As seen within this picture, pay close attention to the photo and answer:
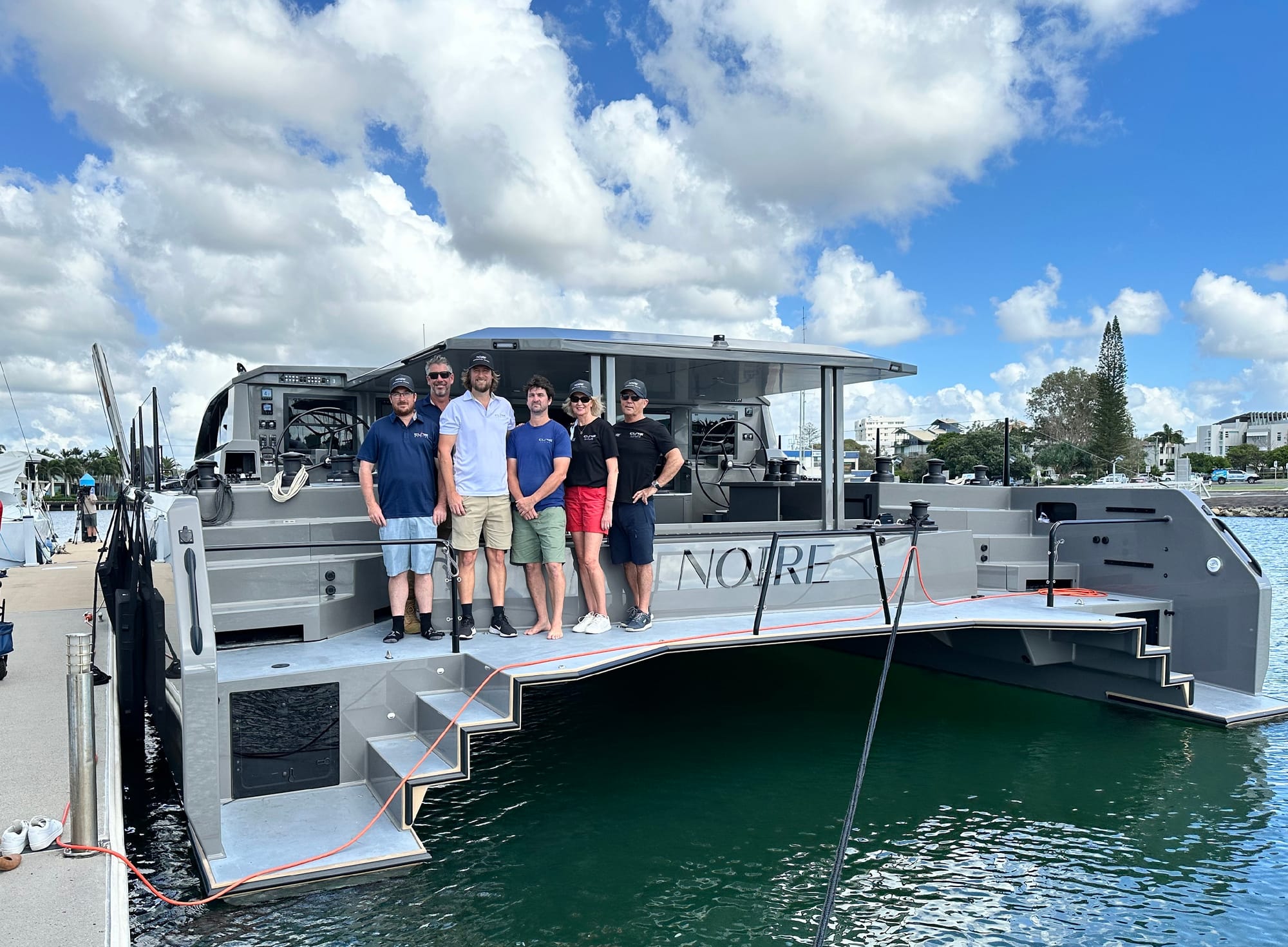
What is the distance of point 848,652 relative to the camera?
33.4ft

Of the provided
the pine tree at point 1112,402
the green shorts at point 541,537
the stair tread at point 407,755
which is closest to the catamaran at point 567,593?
the stair tread at point 407,755

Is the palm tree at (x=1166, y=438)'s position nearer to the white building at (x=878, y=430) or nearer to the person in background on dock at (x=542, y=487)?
the white building at (x=878, y=430)

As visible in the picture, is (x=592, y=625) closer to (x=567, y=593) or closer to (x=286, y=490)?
(x=567, y=593)

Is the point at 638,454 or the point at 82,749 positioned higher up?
the point at 638,454

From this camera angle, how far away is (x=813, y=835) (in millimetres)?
5637

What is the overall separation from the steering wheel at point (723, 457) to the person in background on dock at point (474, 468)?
3.73 meters

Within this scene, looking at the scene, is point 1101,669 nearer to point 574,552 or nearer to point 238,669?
point 574,552

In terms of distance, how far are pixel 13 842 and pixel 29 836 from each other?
0.08 metres

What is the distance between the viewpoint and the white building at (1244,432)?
157m

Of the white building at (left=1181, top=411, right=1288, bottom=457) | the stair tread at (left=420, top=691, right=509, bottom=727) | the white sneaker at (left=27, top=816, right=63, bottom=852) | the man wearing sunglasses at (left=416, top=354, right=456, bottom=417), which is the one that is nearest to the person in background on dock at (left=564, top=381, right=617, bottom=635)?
the man wearing sunglasses at (left=416, top=354, right=456, bottom=417)

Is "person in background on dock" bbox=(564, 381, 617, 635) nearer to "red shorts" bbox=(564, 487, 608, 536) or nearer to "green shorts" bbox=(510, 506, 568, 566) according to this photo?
"red shorts" bbox=(564, 487, 608, 536)

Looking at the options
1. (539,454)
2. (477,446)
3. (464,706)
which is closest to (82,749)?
(464,706)

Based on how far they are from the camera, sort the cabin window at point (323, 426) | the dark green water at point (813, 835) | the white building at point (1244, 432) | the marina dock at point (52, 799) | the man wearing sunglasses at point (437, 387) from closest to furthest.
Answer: the marina dock at point (52, 799) < the dark green water at point (813, 835) < the man wearing sunglasses at point (437, 387) < the cabin window at point (323, 426) < the white building at point (1244, 432)

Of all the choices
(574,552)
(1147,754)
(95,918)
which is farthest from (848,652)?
(95,918)
